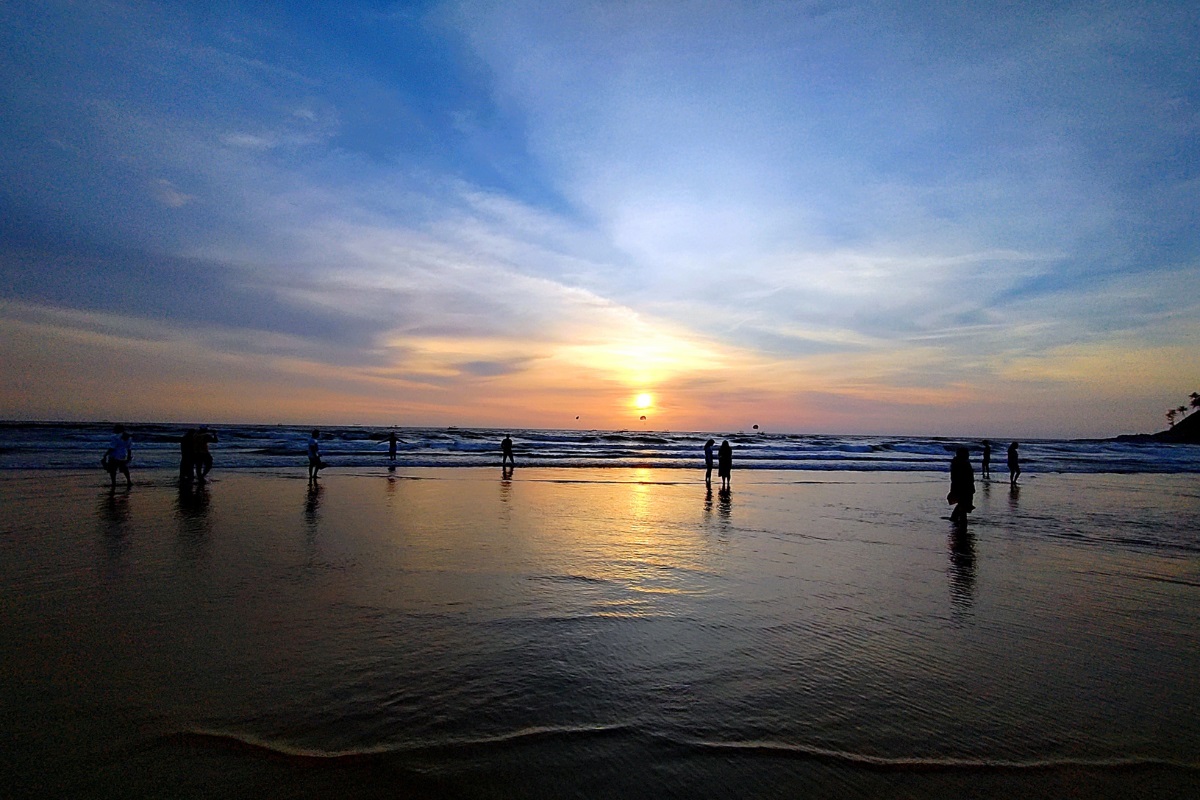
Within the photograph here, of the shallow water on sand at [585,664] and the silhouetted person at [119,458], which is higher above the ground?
the silhouetted person at [119,458]

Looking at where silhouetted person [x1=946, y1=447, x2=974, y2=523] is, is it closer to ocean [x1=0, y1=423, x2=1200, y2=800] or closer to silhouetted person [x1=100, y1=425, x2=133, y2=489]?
ocean [x1=0, y1=423, x2=1200, y2=800]

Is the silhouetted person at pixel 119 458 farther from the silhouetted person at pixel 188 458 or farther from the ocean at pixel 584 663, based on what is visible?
the ocean at pixel 584 663

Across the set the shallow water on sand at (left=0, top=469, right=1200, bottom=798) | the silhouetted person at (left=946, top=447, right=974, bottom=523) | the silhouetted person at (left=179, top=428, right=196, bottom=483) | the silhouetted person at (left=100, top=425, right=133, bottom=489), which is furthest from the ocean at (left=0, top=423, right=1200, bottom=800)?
the silhouetted person at (left=179, top=428, right=196, bottom=483)

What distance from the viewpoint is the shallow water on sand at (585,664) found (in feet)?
12.6

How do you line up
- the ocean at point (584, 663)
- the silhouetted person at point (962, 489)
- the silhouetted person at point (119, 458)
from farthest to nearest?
the silhouetted person at point (119, 458) → the silhouetted person at point (962, 489) → the ocean at point (584, 663)

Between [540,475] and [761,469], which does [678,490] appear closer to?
[540,475]

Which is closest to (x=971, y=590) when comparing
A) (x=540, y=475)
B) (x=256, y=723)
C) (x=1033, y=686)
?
(x=1033, y=686)

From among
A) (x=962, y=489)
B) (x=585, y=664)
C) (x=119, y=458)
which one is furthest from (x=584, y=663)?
(x=119, y=458)

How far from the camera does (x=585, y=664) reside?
18.1 feet

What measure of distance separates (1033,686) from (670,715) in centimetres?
322

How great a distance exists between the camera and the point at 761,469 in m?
38.1

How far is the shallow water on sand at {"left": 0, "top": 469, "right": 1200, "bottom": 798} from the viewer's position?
12.6 feet

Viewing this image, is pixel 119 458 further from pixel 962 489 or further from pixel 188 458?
pixel 962 489

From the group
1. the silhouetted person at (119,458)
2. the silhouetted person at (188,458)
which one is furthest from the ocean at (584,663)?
the silhouetted person at (188,458)
